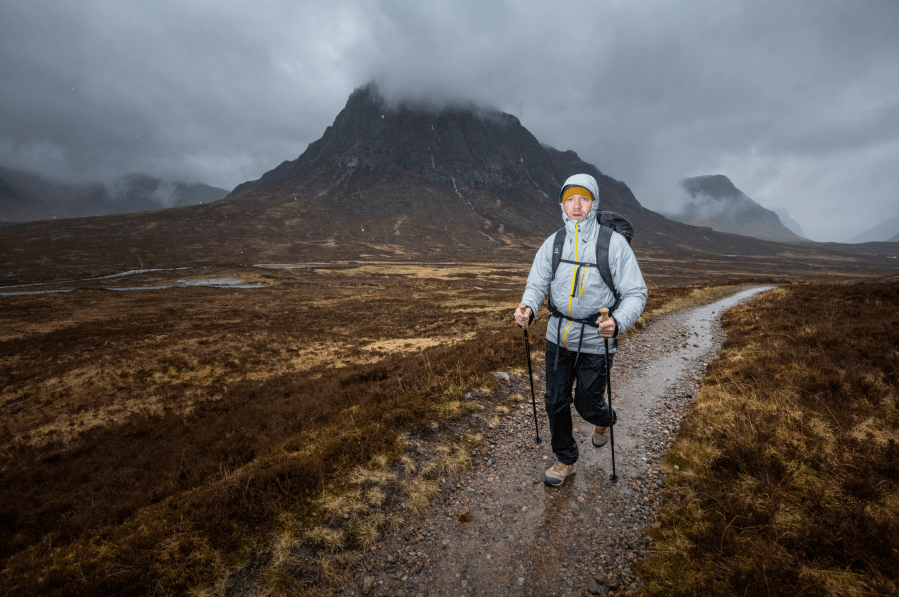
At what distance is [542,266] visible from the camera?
4508 mm

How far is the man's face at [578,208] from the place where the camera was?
4.26 metres

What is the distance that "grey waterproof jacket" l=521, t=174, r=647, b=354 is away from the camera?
4016 millimetres

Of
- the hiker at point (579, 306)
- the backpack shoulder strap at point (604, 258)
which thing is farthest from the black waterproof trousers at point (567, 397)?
the backpack shoulder strap at point (604, 258)

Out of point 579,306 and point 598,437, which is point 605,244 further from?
point 598,437

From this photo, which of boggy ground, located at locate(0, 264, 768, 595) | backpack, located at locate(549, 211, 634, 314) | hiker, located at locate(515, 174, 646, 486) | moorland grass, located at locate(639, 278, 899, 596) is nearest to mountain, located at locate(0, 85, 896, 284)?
boggy ground, located at locate(0, 264, 768, 595)

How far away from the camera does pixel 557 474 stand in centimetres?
457

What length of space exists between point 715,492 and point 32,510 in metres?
12.8

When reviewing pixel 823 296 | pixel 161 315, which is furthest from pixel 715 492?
pixel 161 315

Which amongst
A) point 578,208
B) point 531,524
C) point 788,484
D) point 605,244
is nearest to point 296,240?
point 578,208

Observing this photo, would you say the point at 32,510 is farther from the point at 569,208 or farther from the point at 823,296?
the point at 823,296

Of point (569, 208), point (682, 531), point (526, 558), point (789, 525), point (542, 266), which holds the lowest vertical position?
point (526, 558)

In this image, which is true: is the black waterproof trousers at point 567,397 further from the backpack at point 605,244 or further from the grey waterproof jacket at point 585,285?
the backpack at point 605,244

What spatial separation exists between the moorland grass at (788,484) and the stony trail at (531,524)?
1.24 feet

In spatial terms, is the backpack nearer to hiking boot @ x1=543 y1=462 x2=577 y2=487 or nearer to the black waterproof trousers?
the black waterproof trousers
